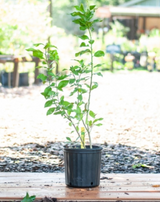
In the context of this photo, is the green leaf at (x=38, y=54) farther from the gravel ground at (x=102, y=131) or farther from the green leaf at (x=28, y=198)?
the gravel ground at (x=102, y=131)

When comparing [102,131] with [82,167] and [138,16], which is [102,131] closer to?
[82,167]

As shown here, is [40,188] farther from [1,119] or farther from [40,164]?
[1,119]

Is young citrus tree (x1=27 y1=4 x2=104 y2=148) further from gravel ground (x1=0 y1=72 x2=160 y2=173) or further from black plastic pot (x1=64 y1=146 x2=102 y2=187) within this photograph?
gravel ground (x1=0 y1=72 x2=160 y2=173)

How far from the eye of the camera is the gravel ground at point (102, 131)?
4859 mm

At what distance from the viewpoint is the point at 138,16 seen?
22.6m

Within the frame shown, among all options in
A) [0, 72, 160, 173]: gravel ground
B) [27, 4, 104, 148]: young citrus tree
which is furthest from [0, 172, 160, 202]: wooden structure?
[0, 72, 160, 173]: gravel ground

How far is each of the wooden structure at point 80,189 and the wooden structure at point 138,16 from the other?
17115 mm

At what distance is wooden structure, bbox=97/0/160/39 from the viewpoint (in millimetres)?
20641

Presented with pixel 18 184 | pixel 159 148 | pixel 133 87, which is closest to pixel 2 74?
pixel 133 87

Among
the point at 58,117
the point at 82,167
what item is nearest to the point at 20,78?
the point at 58,117

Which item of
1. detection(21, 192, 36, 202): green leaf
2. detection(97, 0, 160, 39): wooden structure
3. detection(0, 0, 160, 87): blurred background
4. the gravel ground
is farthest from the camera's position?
detection(97, 0, 160, 39): wooden structure

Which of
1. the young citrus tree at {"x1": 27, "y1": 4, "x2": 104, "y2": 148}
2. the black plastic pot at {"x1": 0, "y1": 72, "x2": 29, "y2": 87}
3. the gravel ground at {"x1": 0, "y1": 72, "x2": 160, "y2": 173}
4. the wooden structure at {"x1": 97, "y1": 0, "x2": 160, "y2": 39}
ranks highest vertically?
the wooden structure at {"x1": 97, "y1": 0, "x2": 160, "y2": 39}

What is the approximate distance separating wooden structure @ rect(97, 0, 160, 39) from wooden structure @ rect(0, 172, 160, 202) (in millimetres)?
17115

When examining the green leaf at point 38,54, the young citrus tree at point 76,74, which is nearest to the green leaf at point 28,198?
the young citrus tree at point 76,74
